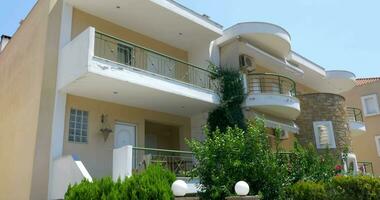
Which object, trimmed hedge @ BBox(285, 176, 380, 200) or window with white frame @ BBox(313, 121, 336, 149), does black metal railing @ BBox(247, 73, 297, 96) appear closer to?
window with white frame @ BBox(313, 121, 336, 149)

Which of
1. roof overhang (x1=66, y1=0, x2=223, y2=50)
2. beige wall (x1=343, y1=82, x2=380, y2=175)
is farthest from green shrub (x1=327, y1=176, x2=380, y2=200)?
beige wall (x1=343, y1=82, x2=380, y2=175)

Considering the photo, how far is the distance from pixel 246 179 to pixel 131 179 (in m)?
3.79

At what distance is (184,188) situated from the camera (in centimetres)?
961

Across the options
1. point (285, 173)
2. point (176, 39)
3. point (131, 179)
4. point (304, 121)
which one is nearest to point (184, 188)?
point (131, 179)

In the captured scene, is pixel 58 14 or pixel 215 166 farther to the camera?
pixel 58 14

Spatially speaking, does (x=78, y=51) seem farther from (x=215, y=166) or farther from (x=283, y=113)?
(x=283, y=113)

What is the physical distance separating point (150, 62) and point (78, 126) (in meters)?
5.47

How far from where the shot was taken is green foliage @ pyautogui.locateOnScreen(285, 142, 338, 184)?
13.2 meters

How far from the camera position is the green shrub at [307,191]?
11703 millimetres

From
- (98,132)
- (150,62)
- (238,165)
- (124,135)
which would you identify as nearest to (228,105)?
(150,62)

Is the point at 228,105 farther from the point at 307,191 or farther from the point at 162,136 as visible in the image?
the point at 307,191

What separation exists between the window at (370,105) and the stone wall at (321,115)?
14001mm

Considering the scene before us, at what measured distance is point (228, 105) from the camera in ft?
62.8

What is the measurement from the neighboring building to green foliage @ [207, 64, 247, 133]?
1.53 ft
